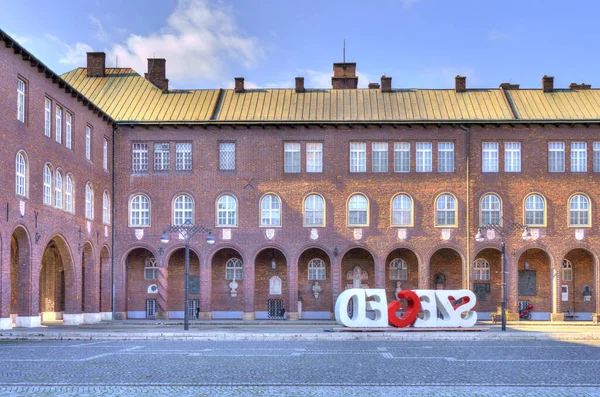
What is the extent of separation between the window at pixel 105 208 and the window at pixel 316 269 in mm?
10977

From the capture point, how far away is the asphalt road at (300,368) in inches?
602

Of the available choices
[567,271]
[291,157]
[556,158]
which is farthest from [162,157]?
[567,271]

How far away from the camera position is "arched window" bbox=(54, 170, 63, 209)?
35.8 meters

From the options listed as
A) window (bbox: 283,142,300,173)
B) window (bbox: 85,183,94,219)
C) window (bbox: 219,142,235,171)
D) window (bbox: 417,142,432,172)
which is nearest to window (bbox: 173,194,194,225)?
window (bbox: 219,142,235,171)

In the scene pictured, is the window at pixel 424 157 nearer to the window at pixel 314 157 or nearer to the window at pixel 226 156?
the window at pixel 314 157

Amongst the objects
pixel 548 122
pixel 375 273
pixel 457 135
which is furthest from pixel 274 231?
pixel 548 122

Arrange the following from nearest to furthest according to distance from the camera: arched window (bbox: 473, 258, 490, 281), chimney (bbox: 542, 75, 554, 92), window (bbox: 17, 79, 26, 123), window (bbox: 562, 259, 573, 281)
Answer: window (bbox: 17, 79, 26, 123) → window (bbox: 562, 259, 573, 281) → arched window (bbox: 473, 258, 490, 281) → chimney (bbox: 542, 75, 554, 92)

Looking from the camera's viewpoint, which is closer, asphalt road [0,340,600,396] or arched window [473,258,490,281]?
asphalt road [0,340,600,396]

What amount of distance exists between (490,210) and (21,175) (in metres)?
23.8

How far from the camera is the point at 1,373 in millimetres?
17672

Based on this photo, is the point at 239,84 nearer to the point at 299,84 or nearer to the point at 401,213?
the point at 299,84

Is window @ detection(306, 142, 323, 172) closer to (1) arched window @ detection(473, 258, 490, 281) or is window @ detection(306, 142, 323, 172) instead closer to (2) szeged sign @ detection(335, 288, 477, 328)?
(1) arched window @ detection(473, 258, 490, 281)

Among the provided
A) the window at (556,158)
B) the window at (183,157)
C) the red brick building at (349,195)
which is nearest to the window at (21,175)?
the red brick building at (349,195)

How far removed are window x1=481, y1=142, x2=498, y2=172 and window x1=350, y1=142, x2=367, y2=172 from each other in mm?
6147
